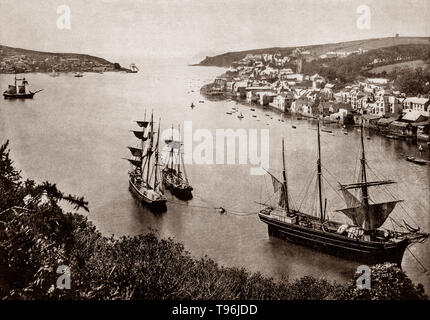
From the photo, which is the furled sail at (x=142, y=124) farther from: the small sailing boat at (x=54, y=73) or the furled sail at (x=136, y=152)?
the small sailing boat at (x=54, y=73)

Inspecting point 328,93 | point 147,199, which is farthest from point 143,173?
point 328,93

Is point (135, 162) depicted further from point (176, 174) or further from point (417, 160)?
point (417, 160)

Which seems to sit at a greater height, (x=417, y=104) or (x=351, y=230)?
(x=417, y=104)

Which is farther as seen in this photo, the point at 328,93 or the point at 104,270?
the point at 328,93

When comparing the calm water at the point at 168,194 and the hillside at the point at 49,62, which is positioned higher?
the hillside at the point at 49,62

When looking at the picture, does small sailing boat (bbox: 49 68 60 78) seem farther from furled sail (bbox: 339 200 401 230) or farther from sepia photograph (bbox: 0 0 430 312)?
furled sail (bbox: 339 200 401 230)

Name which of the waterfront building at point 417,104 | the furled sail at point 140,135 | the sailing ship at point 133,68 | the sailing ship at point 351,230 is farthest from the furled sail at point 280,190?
the waterfront building at point 417,104
